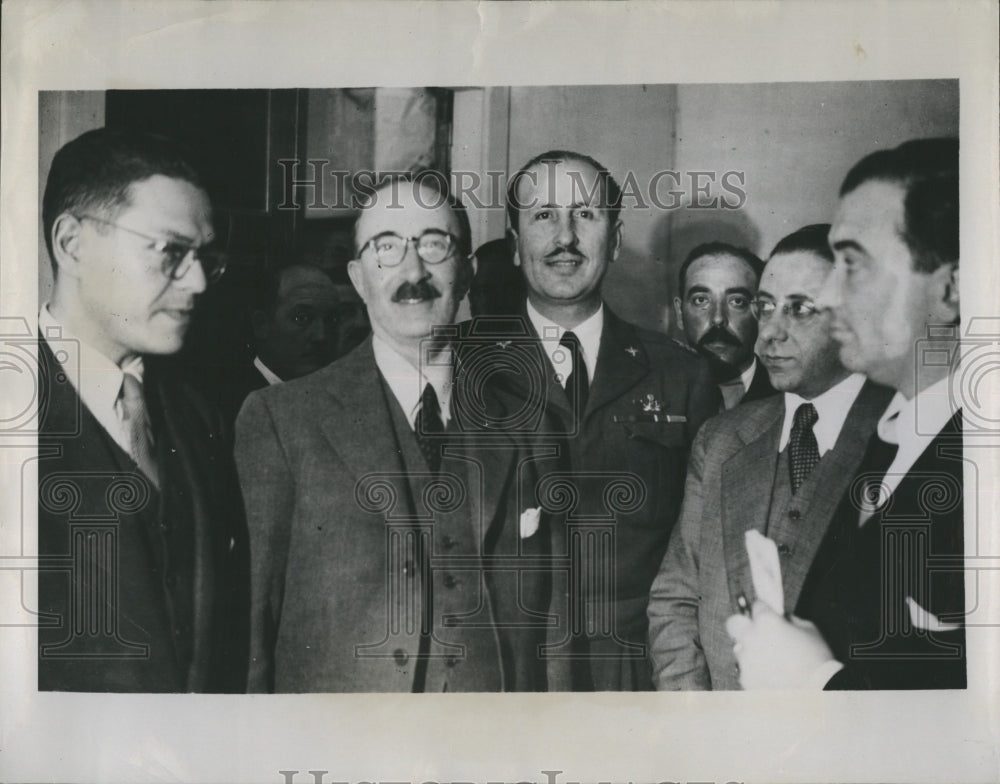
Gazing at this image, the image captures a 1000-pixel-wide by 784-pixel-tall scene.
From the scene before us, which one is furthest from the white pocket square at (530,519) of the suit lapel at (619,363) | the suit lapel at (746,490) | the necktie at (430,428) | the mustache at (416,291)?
the mustache at (416,291)

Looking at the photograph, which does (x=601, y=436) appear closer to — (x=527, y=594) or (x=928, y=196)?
(x=527, y=594)

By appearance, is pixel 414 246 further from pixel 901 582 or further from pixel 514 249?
pixel 901 582

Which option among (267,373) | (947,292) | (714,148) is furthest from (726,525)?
(267,373)

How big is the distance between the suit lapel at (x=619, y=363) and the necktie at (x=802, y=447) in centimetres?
47

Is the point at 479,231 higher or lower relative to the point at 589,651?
higher

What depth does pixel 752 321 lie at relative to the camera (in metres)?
2.50

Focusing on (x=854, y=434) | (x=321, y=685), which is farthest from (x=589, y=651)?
(x=854, y=434)

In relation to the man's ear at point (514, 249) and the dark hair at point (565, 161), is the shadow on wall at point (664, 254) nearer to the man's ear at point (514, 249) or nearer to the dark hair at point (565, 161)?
the dark hair at point (565, 161)

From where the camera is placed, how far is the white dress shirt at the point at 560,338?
2.51 meters

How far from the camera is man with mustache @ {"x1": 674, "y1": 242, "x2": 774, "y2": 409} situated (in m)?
2.50

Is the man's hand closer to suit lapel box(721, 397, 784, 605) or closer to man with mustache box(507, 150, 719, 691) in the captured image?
suit lapel box(721, 397, 784, 605)

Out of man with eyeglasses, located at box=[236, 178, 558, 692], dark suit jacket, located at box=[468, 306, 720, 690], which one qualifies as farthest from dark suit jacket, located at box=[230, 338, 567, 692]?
dark suit jacket, located at box=[468, 306, 720, 690]

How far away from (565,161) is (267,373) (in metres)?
1.06

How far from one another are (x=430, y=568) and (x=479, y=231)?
3.24 ft
